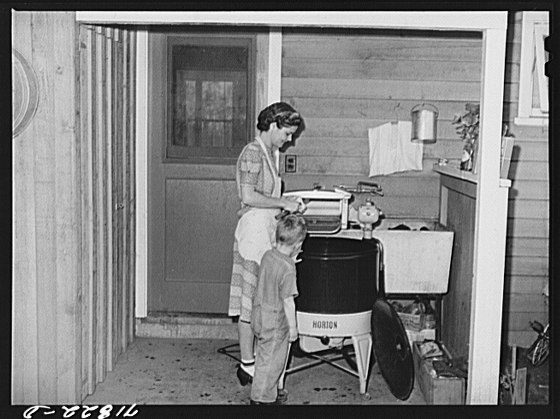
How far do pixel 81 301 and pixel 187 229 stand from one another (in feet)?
5.63

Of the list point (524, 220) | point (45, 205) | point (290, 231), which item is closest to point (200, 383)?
point (290, 231)

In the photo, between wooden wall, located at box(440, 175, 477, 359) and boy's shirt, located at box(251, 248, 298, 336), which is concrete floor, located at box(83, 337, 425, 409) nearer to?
wooden wall, located at box(440, 175, 477, 359)

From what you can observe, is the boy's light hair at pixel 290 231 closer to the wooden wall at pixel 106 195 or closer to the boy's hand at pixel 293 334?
the boy's hand at pixel 293 334

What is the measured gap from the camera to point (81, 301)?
4.36 meters

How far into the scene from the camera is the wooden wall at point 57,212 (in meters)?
4.10

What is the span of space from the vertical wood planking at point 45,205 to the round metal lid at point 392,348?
1692 mm

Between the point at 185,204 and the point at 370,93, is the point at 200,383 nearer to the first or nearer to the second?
the point at 185,204

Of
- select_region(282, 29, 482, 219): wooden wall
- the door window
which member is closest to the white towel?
select_region(282, 29, 482, 219): wooden wall

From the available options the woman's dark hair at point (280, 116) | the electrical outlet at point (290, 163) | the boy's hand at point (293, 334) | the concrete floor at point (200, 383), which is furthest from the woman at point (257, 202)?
the electrical outlet at point (290, 163)

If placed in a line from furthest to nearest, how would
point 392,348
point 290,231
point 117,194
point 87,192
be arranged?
point 117,194
point 392,348
point 87,192
point 290,231

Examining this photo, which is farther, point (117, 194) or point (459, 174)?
point (117, 194)

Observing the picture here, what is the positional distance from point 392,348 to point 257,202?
1.07 meters

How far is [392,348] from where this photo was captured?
4.64 metres

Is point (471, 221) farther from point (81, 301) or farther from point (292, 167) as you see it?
point (81, 301)
